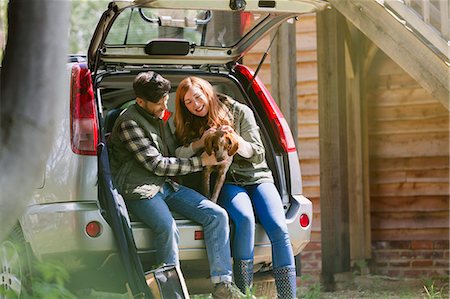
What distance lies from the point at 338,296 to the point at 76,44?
1819 centimetres

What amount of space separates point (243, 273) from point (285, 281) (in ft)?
0.87

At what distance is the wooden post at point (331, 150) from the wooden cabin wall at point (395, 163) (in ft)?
4.01

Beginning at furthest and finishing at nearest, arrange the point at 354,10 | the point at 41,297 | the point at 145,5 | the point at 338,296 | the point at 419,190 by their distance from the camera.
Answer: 1. the point at 419,190
2. the point at 338,296
3. the point at 354,10
4. the point at 145,5
5. the point at 41,297

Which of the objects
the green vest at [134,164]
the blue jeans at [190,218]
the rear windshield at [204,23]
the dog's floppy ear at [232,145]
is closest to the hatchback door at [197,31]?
the rear windshield at [204,23]

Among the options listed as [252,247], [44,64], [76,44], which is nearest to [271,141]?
[252,247]

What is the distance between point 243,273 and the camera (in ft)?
20.3

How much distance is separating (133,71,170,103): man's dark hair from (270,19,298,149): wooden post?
2.47 m

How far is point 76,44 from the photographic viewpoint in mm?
26094

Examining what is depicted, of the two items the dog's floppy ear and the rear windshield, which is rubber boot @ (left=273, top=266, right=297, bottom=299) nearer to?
the dog's floppy ear

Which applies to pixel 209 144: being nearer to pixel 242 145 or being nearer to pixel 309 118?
pixel 242 145

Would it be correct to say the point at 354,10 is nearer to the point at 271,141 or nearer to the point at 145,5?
the point at 271,141

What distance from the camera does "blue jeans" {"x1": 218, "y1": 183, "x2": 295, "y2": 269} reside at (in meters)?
6.20

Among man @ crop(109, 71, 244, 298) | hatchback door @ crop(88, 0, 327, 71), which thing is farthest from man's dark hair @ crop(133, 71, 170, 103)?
hatchback door @ crop(88, 0, 327, 71)

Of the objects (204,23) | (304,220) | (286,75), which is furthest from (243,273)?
(286,75)
